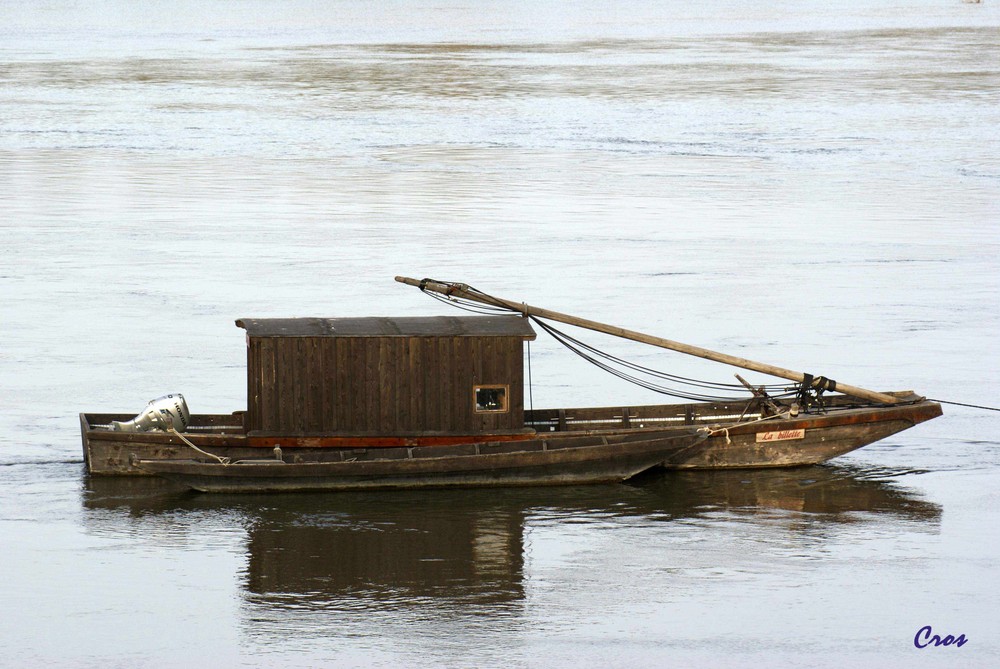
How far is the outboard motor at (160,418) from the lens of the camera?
26.6 metres

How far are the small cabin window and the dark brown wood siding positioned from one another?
10 centimetres

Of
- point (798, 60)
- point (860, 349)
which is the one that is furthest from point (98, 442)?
point (798, 60)

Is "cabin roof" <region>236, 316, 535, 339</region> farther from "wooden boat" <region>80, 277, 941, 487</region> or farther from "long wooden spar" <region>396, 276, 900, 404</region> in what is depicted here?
"long wooden spar" <region>396, 276, 900, 404</region>

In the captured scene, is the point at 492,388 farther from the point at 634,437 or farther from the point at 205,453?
Answer: the point at 205,453

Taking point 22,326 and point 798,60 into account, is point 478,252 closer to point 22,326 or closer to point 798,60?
point 22,326

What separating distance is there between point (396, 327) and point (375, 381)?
3.22 feet

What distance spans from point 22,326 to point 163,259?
9061 mm

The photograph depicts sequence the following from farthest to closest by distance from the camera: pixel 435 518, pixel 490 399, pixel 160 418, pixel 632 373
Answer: pixel 632 373 < pixel 160 418 < pixel 490 399 < pixel 435 518

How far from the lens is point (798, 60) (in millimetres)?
113938

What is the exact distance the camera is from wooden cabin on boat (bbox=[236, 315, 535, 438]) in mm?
25422

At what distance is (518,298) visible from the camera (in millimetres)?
41344

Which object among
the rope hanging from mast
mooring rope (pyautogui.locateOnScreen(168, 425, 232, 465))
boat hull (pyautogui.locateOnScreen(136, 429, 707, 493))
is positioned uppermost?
the rope hanging from mast

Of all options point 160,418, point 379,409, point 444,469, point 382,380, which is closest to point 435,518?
point 444,469

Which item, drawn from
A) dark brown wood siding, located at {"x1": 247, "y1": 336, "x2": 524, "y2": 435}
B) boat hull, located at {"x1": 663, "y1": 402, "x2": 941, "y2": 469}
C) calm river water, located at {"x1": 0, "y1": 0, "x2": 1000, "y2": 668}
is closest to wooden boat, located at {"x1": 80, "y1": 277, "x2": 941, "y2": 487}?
dark brown wood siding, located at {"x1": 247, "y1": 336, "x2": 524, "y2": 435}
